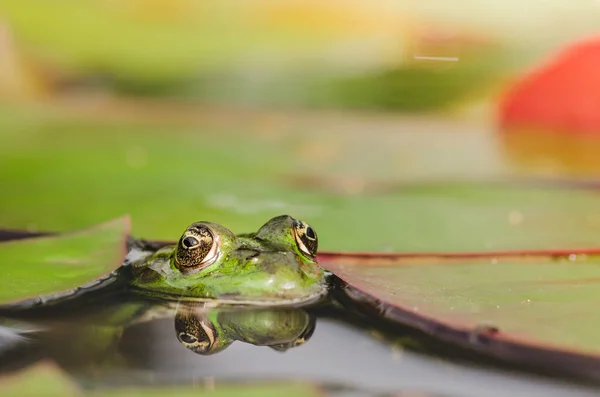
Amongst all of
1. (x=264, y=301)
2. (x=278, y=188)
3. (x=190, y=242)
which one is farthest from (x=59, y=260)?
(x=278, y=188)

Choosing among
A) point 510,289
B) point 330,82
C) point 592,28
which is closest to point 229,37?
point 330,82

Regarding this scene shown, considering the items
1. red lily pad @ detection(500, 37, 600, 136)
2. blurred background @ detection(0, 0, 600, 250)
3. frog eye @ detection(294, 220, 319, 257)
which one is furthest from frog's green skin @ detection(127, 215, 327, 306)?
red lily pad @ detection(500, 37, 600, 136)

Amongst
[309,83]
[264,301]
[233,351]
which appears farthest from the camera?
[309,83]

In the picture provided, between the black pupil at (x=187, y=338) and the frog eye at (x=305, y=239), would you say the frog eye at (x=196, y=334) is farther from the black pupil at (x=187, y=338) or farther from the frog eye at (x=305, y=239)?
the frog eye at (x=305, y=239)

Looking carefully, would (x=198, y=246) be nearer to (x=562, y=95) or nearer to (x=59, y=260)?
(x=59, y=260)

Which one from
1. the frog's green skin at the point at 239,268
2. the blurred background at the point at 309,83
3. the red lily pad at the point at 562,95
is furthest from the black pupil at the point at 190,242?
the red lily pad at the point at 562,95

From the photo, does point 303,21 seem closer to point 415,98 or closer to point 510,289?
point 415,98

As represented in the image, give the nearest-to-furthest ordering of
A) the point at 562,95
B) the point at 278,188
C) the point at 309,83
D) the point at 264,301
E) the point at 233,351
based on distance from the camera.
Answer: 1. the point at 233,351
2. the point at 264,301
3. the point at 278,188
4. the point at 562,95
5. the point at 309,83
